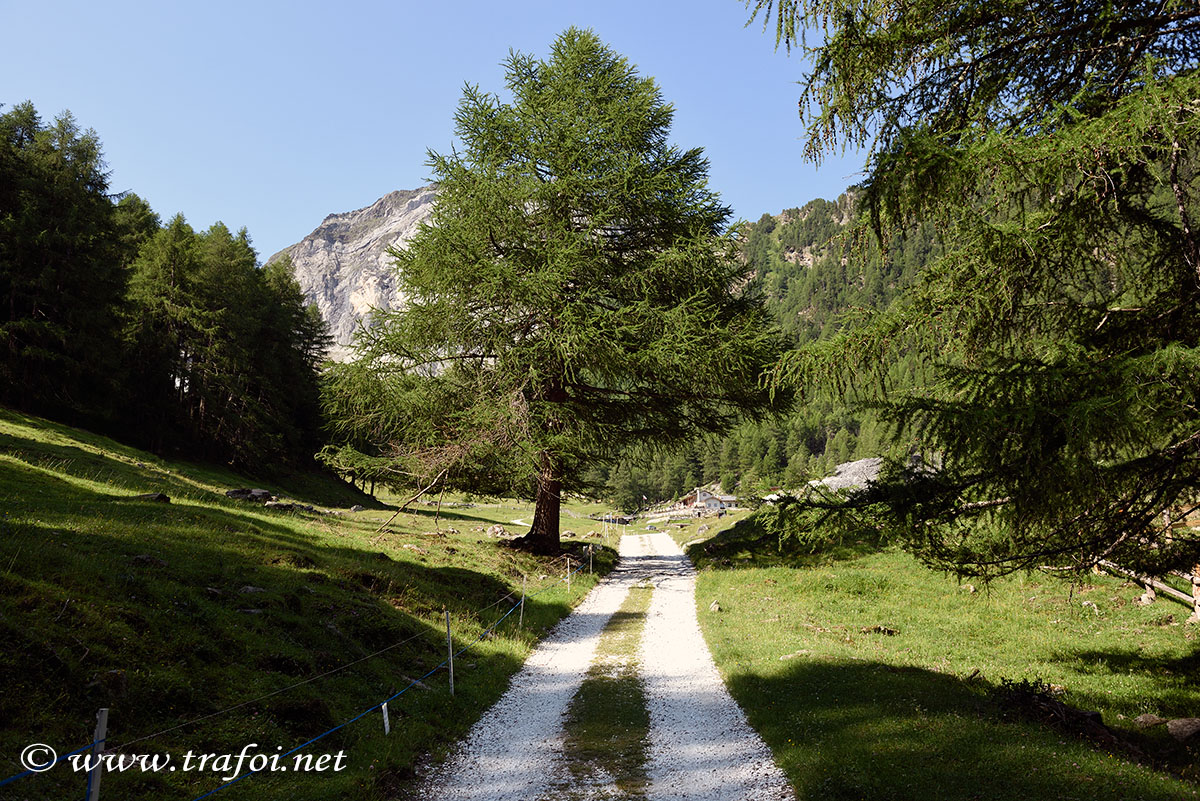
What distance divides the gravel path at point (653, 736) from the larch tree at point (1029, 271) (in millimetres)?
3168

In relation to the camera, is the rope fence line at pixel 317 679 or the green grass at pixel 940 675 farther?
the green grass at pixel 940 675

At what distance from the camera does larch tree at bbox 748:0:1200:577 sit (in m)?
5.45

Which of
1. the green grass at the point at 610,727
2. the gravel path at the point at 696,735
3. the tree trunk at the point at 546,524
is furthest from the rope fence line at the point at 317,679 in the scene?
the tree trunk at the point at 546,524

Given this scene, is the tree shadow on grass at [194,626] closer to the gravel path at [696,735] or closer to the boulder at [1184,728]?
the gravel path at [696,735]

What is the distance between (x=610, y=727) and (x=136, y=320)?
47.8 m

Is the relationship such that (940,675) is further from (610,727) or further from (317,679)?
(317,679)

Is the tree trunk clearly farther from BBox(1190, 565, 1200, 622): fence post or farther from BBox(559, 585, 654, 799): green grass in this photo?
BBox(1190, 565, 1200, 622): fence post

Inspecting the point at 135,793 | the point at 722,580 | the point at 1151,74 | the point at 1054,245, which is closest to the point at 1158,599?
the point at 722,580

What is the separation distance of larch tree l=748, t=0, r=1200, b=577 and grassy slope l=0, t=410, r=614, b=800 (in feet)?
22.1

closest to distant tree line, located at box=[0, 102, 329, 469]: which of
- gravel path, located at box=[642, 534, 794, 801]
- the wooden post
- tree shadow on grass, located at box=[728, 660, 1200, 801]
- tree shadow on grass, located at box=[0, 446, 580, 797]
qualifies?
tree shadow on grass, located at box=[0, 446, 580, 797]

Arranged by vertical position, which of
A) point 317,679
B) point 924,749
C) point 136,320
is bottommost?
point 317,679

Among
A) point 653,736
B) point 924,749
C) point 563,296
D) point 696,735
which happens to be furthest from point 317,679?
point 563,296

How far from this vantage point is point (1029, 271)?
261 inches

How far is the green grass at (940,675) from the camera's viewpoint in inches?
242
